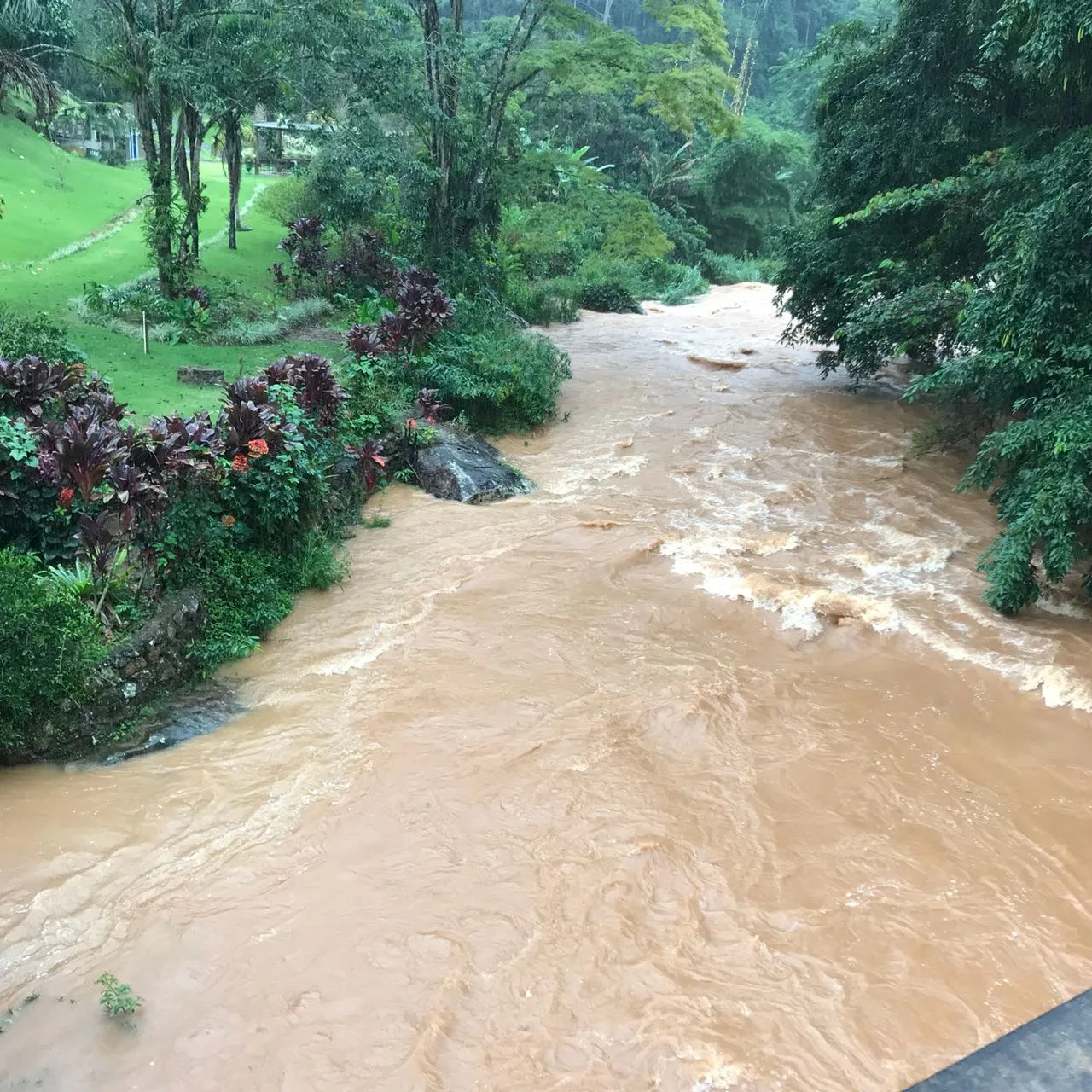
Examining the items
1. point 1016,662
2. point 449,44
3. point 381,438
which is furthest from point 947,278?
point 449,44

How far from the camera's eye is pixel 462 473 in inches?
374

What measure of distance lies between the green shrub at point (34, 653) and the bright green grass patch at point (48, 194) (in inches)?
485

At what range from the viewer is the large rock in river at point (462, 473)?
9391mm

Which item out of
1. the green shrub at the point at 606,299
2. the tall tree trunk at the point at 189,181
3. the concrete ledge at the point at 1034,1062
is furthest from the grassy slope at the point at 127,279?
the concrete ledge at the point at 1034,1062

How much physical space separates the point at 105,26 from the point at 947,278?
13.0 metres

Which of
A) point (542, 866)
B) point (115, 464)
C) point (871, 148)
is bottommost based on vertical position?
point (542, 866)

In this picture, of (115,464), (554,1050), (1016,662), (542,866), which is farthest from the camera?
(1016,662)

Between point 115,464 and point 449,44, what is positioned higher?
point 449,44

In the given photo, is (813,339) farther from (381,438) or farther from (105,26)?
(105,26)

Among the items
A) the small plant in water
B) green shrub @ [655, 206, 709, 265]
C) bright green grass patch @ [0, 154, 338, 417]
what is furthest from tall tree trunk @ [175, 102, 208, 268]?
green shrub @ [655, 206, 709, 265]

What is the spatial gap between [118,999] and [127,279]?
13.9 meters

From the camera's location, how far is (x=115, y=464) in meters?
5.80

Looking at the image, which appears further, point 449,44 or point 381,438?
point 449,44

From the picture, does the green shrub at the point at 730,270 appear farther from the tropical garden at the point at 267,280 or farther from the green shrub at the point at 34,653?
the green shrub at the point at 34,653
